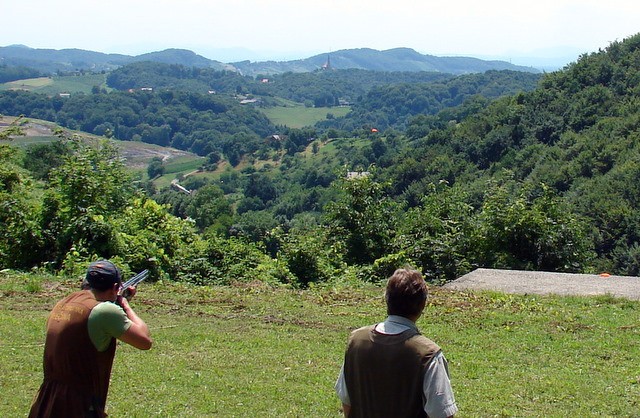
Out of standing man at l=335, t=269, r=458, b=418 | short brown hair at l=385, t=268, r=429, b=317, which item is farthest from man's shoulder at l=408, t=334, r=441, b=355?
short brown hair at l=385, t=268, r=429, b=317

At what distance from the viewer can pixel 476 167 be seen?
2650 inches

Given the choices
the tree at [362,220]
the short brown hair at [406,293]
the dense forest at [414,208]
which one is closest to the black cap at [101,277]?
the short brown hair at [406,293]

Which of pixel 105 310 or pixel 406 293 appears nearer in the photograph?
pixel 406 293

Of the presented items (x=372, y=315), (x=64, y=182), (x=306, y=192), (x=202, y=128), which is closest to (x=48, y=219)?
(x=64, y=182)

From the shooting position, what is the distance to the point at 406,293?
3.56 m

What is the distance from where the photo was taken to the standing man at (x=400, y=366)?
346 centimetres

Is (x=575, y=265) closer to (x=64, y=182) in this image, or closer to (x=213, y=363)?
(x=213, y=363)

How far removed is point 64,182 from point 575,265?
36.5 feet

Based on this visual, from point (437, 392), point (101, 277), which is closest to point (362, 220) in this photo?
point (101, 277)

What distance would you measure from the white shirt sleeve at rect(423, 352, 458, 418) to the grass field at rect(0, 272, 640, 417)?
307 centimetres

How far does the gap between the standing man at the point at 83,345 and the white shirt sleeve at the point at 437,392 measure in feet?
5.79

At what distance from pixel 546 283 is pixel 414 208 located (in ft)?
15.8

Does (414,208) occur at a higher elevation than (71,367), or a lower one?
lower

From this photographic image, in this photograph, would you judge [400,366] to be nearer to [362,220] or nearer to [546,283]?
[546,283]
